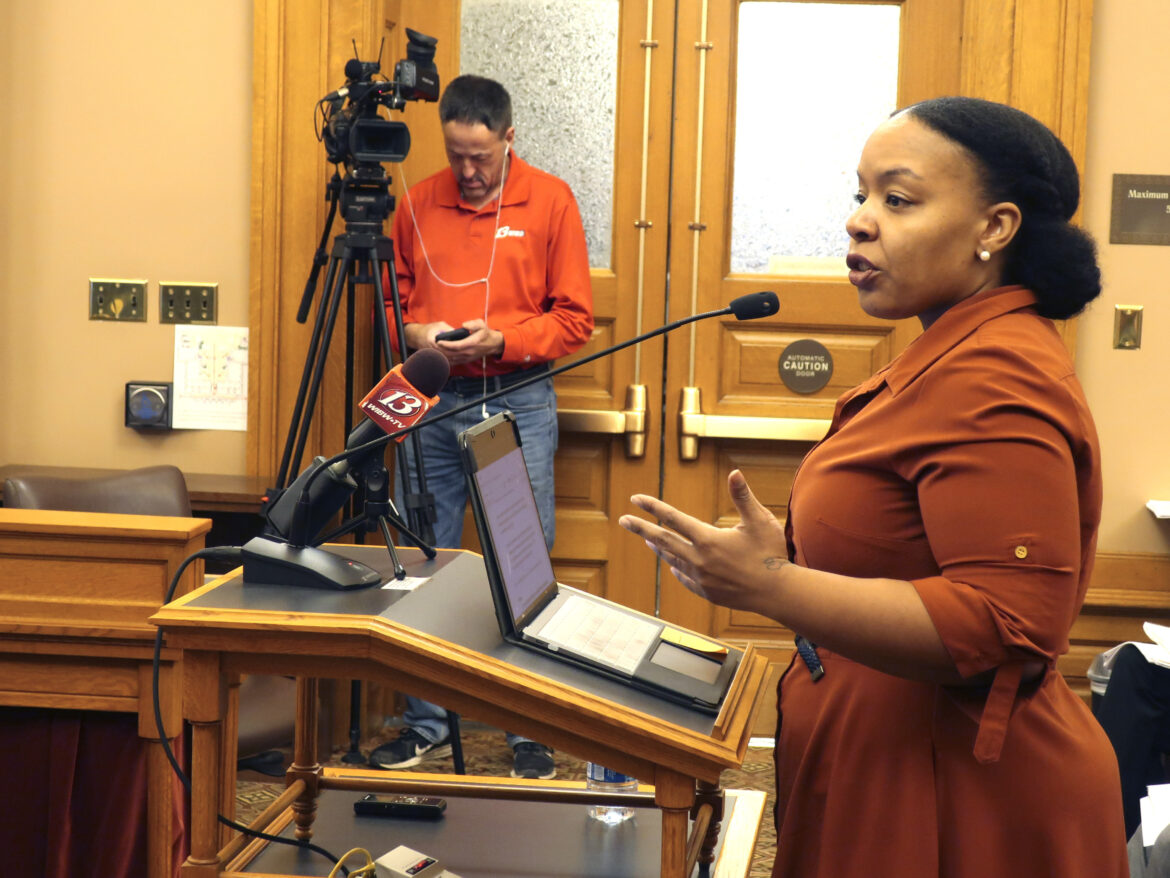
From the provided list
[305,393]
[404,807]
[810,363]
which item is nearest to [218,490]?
[305,393]

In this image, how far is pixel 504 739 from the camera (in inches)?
144

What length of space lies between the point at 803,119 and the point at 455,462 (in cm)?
144

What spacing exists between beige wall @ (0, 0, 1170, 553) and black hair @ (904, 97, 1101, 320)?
2.53m

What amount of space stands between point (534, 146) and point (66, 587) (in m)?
2.22

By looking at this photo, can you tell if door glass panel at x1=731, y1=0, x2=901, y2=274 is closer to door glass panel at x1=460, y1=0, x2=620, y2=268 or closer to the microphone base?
door glass panel at x1=460, y1=0, x2=620, y2=268

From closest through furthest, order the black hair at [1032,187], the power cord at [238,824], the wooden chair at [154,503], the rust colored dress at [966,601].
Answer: the rust colored dress at [966,601] < the black hair at [1032,187] < the power cord at [238,824] < the wooden chair at [154,503]

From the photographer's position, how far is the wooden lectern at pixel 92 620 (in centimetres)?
186

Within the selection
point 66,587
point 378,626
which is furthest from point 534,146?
point 378,626

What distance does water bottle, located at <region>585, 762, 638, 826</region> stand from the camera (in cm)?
159

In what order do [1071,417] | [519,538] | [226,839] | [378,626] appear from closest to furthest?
[1071,417], [378,626], [519,538], [226,839]

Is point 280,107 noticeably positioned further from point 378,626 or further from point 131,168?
point 378,626

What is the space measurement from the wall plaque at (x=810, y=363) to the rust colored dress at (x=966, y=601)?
95.2 inches

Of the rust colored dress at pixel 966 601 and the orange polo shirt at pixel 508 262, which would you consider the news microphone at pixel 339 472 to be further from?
the orange polo shirt at pixel 508 262

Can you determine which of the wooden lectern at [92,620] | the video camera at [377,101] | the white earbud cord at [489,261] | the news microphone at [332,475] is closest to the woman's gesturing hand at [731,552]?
the news microphone at [332,475]
